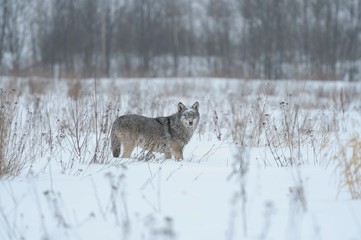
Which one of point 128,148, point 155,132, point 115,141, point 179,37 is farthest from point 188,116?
point 179,37

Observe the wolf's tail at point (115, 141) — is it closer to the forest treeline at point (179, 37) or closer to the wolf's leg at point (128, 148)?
the wolf's leg at point (128, 148)

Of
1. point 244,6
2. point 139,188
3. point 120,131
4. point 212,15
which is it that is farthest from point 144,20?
point 139,188

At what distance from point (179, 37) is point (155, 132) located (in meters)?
26.1

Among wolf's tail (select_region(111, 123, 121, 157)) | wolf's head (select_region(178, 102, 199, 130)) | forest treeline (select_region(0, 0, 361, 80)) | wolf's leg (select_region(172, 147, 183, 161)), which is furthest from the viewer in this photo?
forest treeline (select_region(0, 0, 361, 80))

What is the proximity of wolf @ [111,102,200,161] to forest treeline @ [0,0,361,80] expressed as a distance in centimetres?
1969

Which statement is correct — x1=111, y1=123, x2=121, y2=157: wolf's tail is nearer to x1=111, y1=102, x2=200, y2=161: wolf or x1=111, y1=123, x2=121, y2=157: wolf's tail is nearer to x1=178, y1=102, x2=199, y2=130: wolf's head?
x1=111, y1=102, x2=200, y2=161: wolf

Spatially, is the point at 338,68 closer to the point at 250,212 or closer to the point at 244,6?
the point at 244,6

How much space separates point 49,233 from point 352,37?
1107 inches

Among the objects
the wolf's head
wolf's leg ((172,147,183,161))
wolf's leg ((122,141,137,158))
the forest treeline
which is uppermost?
the forest treeline

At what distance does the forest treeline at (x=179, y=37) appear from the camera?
2867 centimetres

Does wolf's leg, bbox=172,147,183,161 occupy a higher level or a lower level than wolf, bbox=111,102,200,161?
lower

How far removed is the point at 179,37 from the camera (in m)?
33.0

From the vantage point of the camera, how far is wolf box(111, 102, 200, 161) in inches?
277

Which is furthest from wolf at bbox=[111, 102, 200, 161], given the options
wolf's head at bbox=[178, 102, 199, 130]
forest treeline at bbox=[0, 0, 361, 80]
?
forest treeline at bbox=[0, 0, 361, 80]
